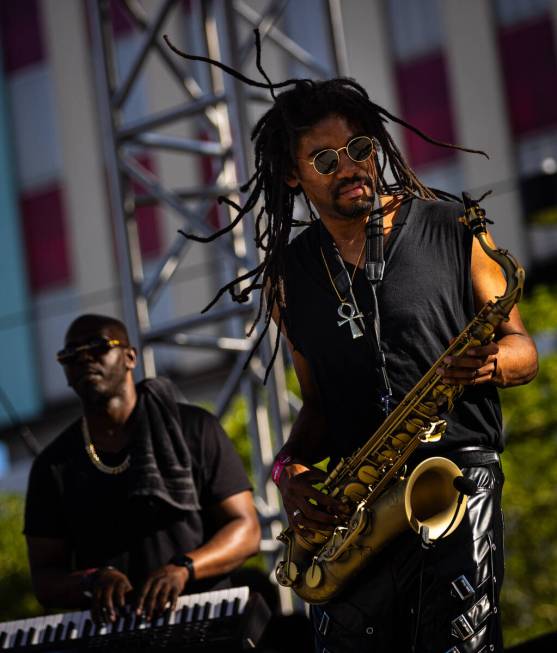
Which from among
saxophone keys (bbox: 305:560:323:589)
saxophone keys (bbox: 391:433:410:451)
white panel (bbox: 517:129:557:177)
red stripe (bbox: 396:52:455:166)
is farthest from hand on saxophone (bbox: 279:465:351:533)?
red stripe (bbox: 396:52:455:166)

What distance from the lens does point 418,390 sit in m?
3.48

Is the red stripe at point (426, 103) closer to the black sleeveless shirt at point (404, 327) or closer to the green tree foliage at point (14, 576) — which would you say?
the green tree foliage at point (14, 576)

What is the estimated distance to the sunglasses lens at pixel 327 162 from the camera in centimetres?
364

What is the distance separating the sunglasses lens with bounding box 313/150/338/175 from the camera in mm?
3645

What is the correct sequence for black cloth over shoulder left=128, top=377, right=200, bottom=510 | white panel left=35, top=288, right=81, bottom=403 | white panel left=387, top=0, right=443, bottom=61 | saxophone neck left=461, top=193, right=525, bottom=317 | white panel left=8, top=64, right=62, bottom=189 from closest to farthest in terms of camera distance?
saxophone neck left=461, top=193, right=525, bottom=317, black cloth over shoulder left=128, top=377, right=200, bottom=510, white panel left=387, top=0, right=443, bottom=61, white panel left=35, top=288, right=81, bottom=403, white panel left=8, top=64, right=62, bottom=189

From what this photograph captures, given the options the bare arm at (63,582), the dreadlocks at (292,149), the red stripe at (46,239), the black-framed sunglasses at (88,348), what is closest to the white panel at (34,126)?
the red stripe at (46,239)

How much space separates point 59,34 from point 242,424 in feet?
47.2

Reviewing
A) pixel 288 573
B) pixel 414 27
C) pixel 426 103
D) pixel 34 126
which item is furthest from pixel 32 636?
pixel 34 126

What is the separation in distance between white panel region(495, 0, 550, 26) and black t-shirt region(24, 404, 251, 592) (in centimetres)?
1654

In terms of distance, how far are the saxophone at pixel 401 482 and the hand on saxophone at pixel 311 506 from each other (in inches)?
1.4

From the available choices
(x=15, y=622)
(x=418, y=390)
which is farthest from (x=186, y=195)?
(x=418, y=390)

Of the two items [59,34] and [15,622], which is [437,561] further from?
[59,34]

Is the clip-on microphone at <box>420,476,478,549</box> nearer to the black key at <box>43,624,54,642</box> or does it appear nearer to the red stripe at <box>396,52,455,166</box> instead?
the black key at <box>43,624,54,642</box>

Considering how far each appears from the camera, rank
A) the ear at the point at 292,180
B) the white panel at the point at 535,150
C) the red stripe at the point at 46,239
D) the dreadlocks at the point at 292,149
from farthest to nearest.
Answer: the red stripe at the point at 46,239 < the white panel at the point at 535,150 < the ear at the point at 292,180 < the dreadlocks at the point at 292,149
